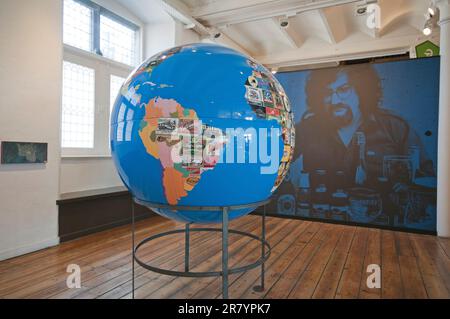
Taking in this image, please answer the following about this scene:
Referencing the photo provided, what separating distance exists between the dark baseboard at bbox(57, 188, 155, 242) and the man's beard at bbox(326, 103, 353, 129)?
3243 millimetres

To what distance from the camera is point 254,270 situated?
2574 millimetres

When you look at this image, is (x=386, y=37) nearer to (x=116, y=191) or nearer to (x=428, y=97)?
(x=428, y=97)

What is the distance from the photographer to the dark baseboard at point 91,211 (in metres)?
3.27

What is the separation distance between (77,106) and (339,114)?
372cm

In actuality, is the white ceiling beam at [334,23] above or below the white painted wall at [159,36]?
above

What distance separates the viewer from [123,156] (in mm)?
1478

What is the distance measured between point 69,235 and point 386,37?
21.4 ft

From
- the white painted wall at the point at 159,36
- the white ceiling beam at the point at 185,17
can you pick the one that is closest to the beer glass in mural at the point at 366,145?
the white ceiling beam at the point at 185,17

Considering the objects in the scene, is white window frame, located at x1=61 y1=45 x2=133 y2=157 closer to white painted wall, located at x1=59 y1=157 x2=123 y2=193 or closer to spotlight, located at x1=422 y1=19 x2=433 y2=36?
white painted wall, located at x1=59 y1=157 x2=123 y2=193

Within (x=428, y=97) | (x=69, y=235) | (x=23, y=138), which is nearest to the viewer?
(x=23, y=138)

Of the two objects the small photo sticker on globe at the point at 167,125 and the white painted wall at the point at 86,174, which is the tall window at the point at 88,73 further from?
the small photo sticker on globe at the point at 167,125

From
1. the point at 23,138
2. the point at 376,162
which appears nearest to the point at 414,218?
the point at 376,162

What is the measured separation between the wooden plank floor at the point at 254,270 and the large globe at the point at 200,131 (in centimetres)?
111
